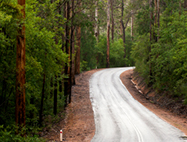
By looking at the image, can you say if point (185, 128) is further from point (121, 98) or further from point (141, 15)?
point (141, 15)

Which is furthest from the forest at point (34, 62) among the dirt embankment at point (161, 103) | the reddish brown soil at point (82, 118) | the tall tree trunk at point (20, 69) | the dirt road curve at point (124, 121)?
the dirt road curve at point (124, 121)

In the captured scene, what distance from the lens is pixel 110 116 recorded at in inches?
632

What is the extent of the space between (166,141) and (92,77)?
21662 mm

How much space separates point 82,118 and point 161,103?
885 centimetres

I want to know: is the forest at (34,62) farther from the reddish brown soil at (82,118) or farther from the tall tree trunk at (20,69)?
the reddish brown soil at (82,118)

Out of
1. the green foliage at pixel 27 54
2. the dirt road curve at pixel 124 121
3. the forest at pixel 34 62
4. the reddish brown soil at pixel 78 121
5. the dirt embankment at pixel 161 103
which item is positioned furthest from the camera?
the dirt embankment at pixel 161 103

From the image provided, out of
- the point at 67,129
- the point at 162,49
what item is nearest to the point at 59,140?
the point at 67,129

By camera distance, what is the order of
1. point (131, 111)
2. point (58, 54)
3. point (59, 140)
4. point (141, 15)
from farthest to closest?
1. point (141, 15)
2. point (131, 111)
3. point (58, 54)
4. point (59, 140)

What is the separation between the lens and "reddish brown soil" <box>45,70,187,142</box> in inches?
485

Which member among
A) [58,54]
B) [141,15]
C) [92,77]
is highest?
[141,15]

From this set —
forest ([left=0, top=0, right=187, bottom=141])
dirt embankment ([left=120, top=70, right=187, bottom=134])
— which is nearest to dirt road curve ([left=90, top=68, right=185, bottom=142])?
dirt embankment ([left=120, top=70, right=187, bottom=134])

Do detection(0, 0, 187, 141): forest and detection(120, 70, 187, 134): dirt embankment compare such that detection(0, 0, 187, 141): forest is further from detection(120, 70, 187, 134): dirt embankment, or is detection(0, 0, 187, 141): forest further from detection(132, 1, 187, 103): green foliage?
detection(120, 70, 187, 134): dirt embankment

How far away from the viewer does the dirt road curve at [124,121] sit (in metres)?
11.4

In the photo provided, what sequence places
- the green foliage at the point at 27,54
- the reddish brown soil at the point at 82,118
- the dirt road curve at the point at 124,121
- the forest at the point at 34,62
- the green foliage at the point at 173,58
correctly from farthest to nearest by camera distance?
the green foliage at the point at 173,58, the reddish brown soil at the point at 82,118, the dirt road curve at the point at 124,121, the forest at the point at 34,62, the green foliage at the point at 27,54
